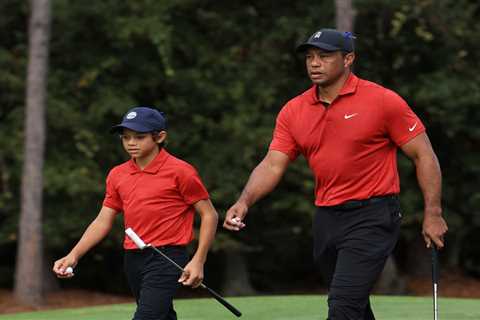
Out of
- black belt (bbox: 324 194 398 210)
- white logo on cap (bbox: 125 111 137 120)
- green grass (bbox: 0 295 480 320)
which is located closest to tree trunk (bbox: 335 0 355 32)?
green grass (bbox: 0 295 480 320)

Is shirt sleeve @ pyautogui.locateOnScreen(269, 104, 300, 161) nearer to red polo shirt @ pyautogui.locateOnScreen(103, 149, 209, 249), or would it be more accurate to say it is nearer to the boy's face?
red polo shirt @ pyautogui.locateOnScreen(103, 149, 209, 249)

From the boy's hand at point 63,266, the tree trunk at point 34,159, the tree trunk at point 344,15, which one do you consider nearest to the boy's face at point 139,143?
the boy's hand at point 63,266

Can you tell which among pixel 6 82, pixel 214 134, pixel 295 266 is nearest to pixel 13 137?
pixel 6 82

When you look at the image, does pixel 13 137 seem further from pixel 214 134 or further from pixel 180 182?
pixel 180 182

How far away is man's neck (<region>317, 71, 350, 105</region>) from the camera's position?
6.38 meters

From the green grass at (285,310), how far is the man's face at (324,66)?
4516 millimetres

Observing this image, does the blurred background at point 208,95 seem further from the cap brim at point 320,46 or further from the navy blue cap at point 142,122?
the cap brim at point 320,46

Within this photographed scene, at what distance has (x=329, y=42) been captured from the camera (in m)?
6.33

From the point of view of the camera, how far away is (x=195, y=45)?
71.8ft

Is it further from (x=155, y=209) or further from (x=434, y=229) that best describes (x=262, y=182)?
(x=434, y=229)

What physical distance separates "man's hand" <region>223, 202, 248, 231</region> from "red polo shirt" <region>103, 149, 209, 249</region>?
610 millimetres

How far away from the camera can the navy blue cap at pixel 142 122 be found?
6.78 metres

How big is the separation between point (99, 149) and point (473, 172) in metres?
7.52

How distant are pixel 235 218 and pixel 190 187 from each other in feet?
2.37
